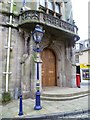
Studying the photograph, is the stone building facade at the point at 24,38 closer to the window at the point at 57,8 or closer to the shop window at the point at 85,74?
the window at the point at 57,8

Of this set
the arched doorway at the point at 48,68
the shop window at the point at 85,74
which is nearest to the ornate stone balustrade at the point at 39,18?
the arched doorway at the point at 48,68

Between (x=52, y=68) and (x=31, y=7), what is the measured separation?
4.91m

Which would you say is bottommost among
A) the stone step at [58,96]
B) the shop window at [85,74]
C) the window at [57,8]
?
the stone step at [58,96]

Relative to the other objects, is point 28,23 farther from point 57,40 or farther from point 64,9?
point 64,9

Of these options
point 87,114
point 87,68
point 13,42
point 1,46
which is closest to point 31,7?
point 13,42

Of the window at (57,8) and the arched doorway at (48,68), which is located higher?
the window at (57,8)

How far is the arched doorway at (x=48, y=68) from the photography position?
11330 mm

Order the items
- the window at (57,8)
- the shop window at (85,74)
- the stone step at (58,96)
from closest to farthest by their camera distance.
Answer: the stone step at (58,96) < the window at (57,8) < the shop window at (85,74)

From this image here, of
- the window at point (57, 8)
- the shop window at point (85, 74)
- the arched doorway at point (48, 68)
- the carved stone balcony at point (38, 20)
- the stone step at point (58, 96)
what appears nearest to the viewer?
the stone step at point (58, 96)

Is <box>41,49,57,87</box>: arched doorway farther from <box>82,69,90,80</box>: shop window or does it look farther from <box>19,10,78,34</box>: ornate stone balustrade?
<box>82,69,90,80</box>: shop window

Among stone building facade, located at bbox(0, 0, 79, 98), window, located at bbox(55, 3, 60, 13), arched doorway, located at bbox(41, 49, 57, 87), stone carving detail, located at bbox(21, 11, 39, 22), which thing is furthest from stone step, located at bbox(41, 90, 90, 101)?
window, located at bbox(55, 3, 60, 13)

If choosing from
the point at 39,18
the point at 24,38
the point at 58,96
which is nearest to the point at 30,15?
the point at 39,18

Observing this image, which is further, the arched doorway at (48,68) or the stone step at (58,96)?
the arched doorway at (48,68)

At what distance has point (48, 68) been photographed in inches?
457
